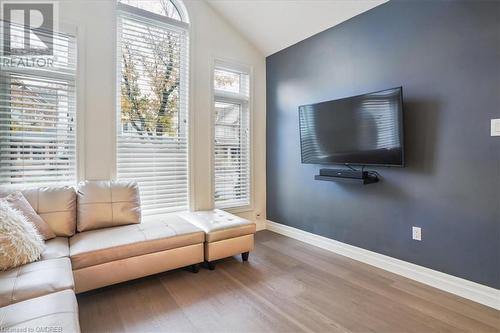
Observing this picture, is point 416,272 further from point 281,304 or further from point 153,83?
point 153,83

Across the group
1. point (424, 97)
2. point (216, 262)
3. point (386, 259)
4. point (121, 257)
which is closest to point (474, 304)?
point (386, 259)

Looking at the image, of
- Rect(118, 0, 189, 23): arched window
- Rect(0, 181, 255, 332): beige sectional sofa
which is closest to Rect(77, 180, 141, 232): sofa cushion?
Rect(0, 181, 255, 332): beige sectional sofa

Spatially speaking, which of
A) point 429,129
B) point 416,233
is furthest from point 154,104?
point 416,233

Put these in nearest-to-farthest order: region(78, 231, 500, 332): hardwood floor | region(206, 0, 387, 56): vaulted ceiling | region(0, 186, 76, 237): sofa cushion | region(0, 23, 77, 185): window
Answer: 1. region(78, 231, 500, 332): hardwood floor
2. region(0, 186, 76, 237): sofa cushion
3. region(0, 23, 77, 185): window
4. region(206, 0, 387, 56): vaulted ceiling

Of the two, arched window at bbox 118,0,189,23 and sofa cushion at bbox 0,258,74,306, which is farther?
arched window at bbox 118,0,189,23

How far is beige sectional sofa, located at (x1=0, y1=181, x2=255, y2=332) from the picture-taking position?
4.97 ft

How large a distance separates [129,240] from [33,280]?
80 cm

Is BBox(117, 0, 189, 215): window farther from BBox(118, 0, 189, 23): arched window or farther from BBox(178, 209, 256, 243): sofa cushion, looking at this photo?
BBox(178, 209, 256, 243): sofa cushion

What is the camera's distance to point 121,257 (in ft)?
7.29

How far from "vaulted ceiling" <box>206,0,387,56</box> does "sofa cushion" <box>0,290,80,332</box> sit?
3.42m

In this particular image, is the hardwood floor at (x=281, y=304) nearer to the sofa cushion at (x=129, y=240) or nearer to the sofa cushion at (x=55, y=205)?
the sofa cushion at (x=129, y=240)

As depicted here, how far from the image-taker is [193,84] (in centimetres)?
343

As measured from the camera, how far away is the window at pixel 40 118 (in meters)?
2.46

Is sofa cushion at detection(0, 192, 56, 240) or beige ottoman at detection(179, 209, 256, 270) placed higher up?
sofa cushion at detection(0, 192, 56, 240)
